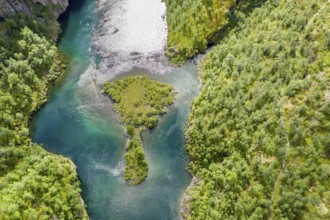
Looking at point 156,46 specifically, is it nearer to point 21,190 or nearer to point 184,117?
point 184,117

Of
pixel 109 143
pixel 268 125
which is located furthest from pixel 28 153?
pixel 268 125

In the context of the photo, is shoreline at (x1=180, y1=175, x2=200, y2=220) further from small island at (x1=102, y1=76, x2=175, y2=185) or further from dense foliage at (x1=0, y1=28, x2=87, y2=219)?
dense foliage at (x1=0, y1=28, x2=87, y2=219)

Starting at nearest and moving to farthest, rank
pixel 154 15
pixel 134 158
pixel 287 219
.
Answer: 1. pixel 287 219
2. pixel 134 158
3. pixel 154 15

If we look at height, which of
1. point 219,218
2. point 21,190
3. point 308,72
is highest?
point 21,190

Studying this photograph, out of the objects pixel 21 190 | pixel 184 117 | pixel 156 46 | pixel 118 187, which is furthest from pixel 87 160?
pixel 156 46

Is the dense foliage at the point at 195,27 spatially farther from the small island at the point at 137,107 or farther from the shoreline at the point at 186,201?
the shoreline at the point at 186,201

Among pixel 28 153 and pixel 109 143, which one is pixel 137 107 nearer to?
pixel 109 143

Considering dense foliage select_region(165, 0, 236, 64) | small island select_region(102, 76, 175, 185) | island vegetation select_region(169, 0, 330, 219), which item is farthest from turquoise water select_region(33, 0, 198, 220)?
dense foliage select_region(165, 0, 236, 64)
